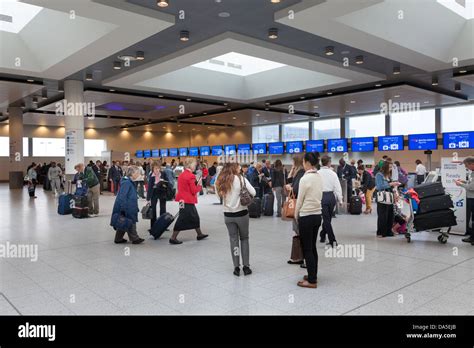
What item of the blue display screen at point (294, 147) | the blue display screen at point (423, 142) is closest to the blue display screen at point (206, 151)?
the blue display screen at point (294, 147)

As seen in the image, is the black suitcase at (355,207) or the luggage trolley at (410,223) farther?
the black suitcase at (355,207)

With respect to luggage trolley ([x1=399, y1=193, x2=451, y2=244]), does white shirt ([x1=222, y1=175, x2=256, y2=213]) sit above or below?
above

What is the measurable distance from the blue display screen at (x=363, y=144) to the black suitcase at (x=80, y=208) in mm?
14420

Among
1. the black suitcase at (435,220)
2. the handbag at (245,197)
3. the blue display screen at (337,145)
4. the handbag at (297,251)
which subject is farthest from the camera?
the blue display screen at (337,145)

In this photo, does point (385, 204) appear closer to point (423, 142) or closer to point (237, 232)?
point (237, 232)

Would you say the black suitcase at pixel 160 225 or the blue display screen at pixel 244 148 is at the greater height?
the blue display screen at pixel 244 148

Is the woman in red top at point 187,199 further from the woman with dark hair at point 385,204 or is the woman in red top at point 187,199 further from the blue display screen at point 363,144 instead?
the blue display screen at point 363,144

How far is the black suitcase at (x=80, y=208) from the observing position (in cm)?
1159

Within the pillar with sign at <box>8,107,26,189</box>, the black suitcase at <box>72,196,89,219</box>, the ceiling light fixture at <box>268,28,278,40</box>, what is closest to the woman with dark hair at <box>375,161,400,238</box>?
the ceiling light fixture at <box>268,28,278,40</box>

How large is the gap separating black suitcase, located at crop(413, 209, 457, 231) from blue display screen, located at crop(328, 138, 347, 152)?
13.6 m

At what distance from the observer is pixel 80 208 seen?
11594 millimetres

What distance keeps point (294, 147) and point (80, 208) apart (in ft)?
48.4

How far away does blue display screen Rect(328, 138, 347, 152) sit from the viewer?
68.9ft

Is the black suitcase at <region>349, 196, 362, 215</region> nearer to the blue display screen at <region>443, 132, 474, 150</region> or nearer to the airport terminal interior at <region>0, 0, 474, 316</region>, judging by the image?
the airport terminal interior at <region>0, 0, 474, 316</region>
